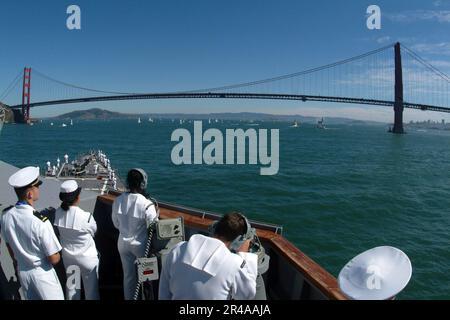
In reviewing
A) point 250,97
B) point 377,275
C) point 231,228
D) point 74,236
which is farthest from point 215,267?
point 250,97

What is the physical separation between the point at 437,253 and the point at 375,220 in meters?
4.02

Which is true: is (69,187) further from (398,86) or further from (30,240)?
(398,86)

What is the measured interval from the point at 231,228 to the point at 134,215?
→ 48.3 inches

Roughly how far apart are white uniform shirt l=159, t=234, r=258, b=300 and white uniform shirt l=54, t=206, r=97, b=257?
1.20 meters

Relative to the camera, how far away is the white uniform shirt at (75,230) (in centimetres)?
266

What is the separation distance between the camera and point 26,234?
7.29 ft

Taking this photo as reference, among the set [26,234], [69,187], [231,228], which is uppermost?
[69,187]

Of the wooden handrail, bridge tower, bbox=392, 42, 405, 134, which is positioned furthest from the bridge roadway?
the wooden handrail

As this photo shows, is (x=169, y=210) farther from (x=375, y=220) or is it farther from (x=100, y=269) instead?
(x=375, y=220)

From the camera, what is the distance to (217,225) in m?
1.79
